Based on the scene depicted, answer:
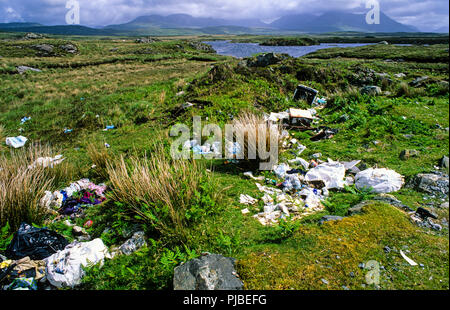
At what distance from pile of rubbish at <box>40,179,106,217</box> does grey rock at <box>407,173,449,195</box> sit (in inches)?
211

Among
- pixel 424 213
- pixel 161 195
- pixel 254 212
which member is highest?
pixel 424 213

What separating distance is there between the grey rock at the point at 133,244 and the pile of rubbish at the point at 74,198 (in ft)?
5.39

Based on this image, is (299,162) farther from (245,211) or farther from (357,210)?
(357,210)

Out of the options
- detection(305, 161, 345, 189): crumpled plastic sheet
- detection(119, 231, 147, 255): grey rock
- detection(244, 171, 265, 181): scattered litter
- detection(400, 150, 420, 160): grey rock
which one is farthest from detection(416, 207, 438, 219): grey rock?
detection(119, 231, 147, 255): grey rock

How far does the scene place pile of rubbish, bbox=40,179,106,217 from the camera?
416cm

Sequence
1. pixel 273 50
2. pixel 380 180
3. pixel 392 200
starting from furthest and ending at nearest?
pixel 273 50, pixel 380 180, pixel 392 200

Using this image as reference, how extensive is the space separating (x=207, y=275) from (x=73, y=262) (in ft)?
5.44

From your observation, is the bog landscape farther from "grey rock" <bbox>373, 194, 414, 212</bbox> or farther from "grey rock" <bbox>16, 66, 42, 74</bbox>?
"grey rock" <bbox>16, 66, 42, 74</bbox>

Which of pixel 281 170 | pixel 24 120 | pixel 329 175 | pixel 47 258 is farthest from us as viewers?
pixel 24 120

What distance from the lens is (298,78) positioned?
39.8ft

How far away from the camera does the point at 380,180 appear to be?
12.5 feet

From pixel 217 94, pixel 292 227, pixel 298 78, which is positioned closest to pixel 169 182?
pixel 292 227

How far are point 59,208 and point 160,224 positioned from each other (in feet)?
8.14

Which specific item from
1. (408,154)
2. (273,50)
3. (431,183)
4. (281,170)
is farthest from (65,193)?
(273,50)
